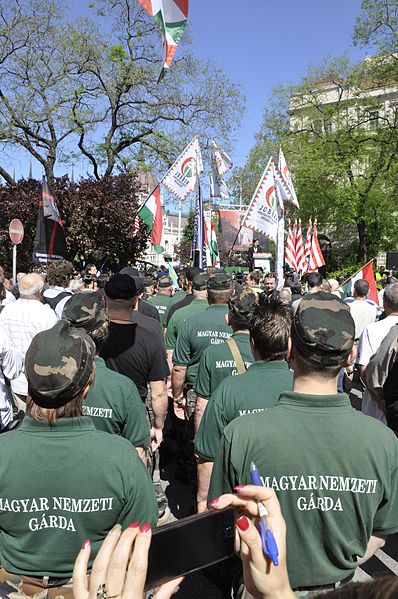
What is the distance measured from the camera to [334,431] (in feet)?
6.59

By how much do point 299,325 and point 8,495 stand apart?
1240 millimetres

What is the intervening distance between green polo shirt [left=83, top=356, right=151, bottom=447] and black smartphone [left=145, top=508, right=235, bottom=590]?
5.94 feet

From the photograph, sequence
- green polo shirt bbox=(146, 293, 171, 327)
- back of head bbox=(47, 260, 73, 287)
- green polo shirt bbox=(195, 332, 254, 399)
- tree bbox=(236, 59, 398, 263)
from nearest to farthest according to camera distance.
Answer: green polo shirt bbox=(195, 332, 254, 399)
back of head bbox=(47, 260, 73, 287)
green polo shirt bbox=(146, 293, 171, 327)
tree bbox=(236, 59, 398, 263)

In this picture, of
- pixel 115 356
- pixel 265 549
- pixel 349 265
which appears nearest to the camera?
pixel 265 549

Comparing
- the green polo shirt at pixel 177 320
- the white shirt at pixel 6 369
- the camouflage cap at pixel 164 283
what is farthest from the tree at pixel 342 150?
the white shirt at pixel 6 369

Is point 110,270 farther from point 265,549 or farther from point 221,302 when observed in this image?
point 265,549

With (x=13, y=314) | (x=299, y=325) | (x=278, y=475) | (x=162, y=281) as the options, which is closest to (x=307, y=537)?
(x=278, y=475)

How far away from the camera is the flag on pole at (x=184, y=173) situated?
10.6 meters

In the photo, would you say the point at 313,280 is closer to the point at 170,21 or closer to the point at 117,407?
the point at 170,21

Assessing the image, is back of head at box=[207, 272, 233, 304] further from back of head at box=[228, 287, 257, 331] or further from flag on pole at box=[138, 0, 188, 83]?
flag on pole at box=[138, 0, 188, 83]

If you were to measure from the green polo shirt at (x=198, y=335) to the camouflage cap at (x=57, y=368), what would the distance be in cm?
287

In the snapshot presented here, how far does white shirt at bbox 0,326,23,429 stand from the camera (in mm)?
4551

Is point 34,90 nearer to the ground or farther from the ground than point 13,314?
farther from the ground

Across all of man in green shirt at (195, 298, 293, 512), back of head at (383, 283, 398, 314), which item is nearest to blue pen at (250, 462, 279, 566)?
man in green shirt at (195, 298, 293, 512)
